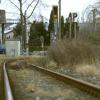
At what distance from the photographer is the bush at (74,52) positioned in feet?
87.4

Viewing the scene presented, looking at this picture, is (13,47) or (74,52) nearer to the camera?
(74,52)

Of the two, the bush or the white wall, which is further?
the white wall

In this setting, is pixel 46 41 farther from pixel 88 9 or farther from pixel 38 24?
pixel 88 9

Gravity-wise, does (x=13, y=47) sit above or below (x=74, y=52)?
below

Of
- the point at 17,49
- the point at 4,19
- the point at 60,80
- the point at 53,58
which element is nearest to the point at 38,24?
the point at 4,19

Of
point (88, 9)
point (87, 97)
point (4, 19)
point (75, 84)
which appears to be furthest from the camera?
point (4, 19)

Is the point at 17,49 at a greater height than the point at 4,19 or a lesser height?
lesser

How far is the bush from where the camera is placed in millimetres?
26625

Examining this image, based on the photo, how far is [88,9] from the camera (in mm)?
55594

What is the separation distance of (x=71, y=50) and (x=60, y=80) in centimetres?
1079

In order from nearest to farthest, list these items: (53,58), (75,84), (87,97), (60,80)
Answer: (87,97) < (75,84) < (60,80) < (53,58)

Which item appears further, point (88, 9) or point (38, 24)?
point (38, 24)

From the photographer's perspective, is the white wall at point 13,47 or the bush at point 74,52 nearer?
the bush at point 74,52

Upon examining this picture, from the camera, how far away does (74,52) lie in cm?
2705
